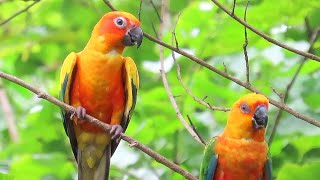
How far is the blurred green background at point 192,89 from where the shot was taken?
4820mm

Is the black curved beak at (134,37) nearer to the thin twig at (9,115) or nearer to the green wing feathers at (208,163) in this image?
the green wing feathers at (208,163)

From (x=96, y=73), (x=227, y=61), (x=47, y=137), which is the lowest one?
(x=47, y=137)

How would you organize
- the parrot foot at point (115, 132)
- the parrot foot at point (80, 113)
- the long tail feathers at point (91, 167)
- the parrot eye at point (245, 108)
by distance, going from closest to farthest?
1. the parrot eye at point (245, 108)
2. the parrot foot at point (80, 113)
3. the parrot foot at point (115, 132)
4. the long tail feathers at point (91, 167)

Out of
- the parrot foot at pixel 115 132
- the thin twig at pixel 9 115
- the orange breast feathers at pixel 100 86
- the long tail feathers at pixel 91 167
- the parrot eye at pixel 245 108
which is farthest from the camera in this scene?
the thin twig at pixel 9 115

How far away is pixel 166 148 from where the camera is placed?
18.1ft

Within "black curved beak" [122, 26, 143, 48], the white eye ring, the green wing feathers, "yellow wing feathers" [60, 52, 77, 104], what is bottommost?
the green wing feathers

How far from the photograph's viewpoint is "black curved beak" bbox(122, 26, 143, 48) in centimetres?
473

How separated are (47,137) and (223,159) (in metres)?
1.82

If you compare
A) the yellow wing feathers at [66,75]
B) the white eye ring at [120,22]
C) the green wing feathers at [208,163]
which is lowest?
the green wing feathers at [208,163]

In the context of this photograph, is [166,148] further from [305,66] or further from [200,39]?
[305,66]

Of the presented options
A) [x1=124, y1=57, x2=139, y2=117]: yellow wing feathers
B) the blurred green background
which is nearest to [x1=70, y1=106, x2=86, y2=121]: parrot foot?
[x1=124, y1=57, x2=139, y2=117]: yellow wing feathers

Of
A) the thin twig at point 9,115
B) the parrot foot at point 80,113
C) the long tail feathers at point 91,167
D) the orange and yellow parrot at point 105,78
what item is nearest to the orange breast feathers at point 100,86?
the orange and yellow parrot at point 105,78

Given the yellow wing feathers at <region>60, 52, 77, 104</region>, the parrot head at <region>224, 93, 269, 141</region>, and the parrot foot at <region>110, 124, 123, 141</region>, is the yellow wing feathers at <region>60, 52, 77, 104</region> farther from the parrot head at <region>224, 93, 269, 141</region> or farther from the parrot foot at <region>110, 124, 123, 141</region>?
the parrot head at <region>224, 93, 269, 141</region>

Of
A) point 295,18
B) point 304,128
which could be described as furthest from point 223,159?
point 295,18
